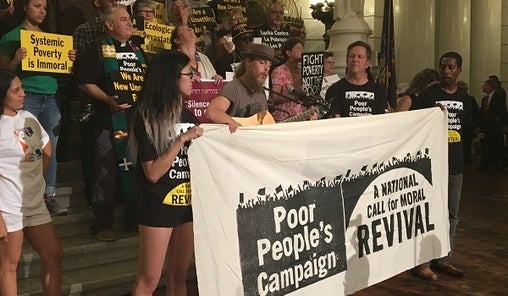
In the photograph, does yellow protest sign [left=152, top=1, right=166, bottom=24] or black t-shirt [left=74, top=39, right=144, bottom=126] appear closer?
black t-shirt [left=74, top=39, right=144, bottom=126]

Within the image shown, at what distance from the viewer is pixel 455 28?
15039 millimetres

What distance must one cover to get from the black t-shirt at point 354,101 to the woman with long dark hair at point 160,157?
1791 millimetres

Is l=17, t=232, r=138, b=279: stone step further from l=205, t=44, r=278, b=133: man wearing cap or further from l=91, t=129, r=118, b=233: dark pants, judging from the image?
l=205, t=44, r=278, b=133: man wearing cap

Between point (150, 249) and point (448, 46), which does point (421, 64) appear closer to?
point (448, 46)

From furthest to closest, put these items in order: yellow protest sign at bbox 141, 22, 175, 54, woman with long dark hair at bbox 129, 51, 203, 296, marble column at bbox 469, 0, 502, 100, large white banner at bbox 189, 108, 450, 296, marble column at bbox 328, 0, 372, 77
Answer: marble column at bbox 469, 0, 502, 100 → marble column at bbox 328, 0, 372, 77 → yellow protest sign at bbox 141, 22, 175, 54 → large white banner at bbox 189, 108, 450, 296 → woman with long dark hair at bbox 129, 51, 203, 296

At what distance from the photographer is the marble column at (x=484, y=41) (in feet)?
53.5

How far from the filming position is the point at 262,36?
7438mm

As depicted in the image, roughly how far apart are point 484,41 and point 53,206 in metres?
13.6

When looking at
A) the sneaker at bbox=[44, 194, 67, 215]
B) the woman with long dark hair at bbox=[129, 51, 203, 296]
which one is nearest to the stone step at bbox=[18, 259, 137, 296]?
the sneaker at bbox=[44, 194, 67, 215]

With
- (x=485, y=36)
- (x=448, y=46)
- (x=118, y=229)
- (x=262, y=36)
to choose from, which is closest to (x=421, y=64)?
(x=448, y=46)

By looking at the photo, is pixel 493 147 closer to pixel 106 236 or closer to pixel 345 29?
pixel 345 29

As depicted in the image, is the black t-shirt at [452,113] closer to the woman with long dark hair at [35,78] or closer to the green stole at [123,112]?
the green stole at [123,112]

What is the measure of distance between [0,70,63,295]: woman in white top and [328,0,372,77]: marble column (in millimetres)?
7061

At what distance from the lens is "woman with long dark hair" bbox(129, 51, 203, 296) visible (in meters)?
3.58
